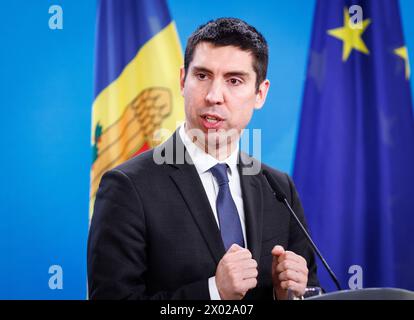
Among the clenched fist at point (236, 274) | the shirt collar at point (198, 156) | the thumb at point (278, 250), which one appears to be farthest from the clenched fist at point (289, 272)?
the shirt collar at point (198, 156)

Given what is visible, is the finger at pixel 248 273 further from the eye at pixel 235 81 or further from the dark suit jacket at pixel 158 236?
the eye at pixel 235 81

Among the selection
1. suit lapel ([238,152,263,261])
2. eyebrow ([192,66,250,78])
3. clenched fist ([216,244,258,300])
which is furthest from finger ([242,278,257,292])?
eyebrow ([192,66,250,78])

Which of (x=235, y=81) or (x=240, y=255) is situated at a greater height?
(x=235, y=81)

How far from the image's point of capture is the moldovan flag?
10.5ft

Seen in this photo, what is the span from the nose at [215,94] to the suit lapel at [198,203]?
24 centimetres

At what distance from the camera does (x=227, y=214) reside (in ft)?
6.39

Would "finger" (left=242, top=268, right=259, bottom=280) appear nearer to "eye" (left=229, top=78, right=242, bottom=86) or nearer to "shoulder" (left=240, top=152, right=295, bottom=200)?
"shoulder" (left=240, top=152, right=295, bottom=200)

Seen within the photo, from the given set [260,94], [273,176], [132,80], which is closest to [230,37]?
[260,94]

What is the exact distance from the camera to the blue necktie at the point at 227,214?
1916mm

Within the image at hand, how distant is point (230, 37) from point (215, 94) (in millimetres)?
231

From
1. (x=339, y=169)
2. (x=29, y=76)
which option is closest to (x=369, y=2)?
(x=339, y=169)

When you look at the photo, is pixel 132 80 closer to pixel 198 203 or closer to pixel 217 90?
pixel 217 90

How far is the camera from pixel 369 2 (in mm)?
3436

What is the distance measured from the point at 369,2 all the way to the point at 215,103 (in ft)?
6.31
